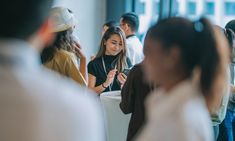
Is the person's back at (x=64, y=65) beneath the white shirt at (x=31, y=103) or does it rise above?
beneath

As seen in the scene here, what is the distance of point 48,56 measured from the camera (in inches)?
119

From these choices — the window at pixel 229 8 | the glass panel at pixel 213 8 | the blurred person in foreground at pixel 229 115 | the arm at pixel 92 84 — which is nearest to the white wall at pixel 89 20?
the glass panel at pixel 213 8

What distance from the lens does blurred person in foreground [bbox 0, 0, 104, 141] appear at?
0.76 m

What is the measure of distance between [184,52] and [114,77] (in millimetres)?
2487

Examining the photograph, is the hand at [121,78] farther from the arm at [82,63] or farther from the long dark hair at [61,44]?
the long dark hair at [61,44]

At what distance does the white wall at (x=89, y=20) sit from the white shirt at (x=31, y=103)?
5.24 meters

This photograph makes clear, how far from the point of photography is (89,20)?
20.5 feet

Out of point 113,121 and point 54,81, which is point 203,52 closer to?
point 54,81

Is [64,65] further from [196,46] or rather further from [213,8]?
[213,8]

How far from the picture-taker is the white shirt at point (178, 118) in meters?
1.23

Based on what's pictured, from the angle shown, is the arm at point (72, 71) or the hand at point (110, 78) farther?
the hand at point (110, 78)

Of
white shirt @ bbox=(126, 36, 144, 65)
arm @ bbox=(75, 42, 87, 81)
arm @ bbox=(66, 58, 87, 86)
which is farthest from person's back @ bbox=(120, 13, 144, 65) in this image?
arm @ bbox=(66, 58, 87, 86)

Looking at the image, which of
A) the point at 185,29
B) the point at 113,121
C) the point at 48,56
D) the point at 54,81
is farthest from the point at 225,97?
the point at 54,81

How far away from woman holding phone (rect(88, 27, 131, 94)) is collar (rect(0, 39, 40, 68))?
3007 millimetres
